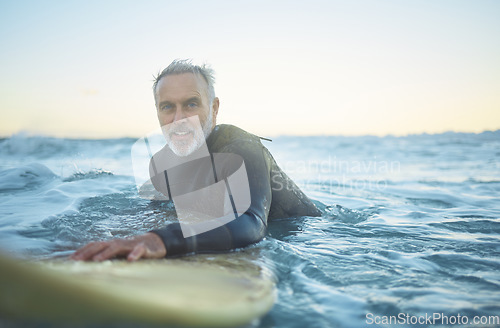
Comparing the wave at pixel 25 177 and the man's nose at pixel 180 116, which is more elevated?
the man's nose at pixel 180 116

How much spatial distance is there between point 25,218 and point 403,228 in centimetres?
357

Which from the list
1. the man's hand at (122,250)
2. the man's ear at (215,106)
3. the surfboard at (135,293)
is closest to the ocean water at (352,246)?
the surfboard at (135,293)

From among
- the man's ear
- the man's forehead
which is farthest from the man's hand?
the man's ear

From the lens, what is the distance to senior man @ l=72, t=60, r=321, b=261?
2090 mm

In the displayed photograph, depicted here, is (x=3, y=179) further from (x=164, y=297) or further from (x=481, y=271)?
(x=481, y=271)

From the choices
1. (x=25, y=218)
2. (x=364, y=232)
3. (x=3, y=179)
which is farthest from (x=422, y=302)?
(x=3, y=179)

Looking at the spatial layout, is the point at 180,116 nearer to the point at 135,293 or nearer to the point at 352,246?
the point at 352,246

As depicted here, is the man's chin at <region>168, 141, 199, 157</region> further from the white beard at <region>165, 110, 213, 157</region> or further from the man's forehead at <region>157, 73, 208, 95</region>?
the man's forehead at <region>157, 73, 208, 95</region>

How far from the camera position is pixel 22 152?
43.4 ft

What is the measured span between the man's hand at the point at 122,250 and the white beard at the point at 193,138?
4.86 feet

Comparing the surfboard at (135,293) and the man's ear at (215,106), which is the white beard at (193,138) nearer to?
the man's ear at (215,106)

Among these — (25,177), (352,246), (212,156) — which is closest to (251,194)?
(212,156)

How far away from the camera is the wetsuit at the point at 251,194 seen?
186cm

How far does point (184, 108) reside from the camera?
3.02 metres
